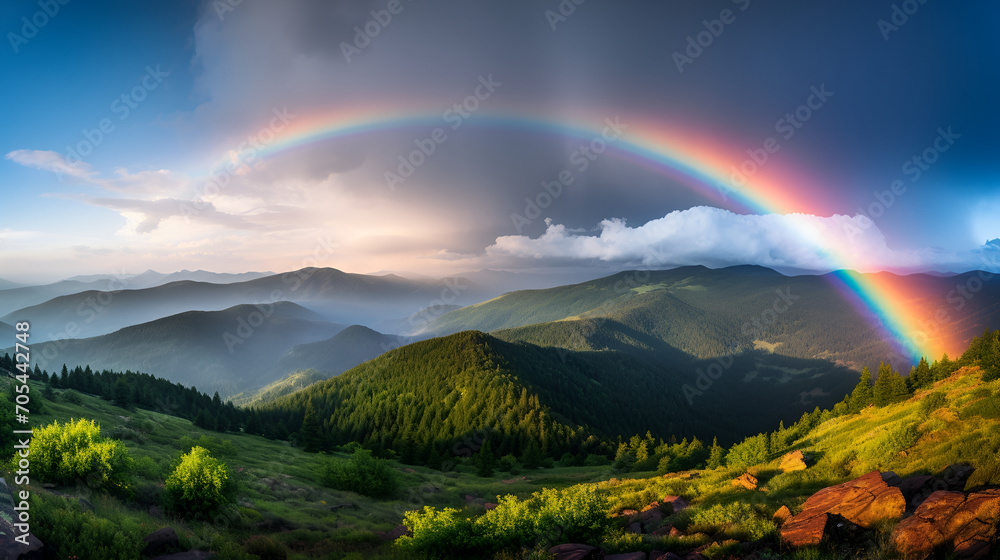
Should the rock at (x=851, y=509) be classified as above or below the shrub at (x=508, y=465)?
above

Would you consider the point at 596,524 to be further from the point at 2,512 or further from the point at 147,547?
the point at 2,512

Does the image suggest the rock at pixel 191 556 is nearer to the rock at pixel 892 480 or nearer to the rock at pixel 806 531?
the rock at pixel 806 531

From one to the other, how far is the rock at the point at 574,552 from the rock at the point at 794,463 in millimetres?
25482

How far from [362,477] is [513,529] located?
42.1 meters

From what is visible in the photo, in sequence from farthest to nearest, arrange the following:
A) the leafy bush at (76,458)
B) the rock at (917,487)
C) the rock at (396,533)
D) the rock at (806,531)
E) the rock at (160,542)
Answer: the rock at (396,533), the leafy bush at (76,458), the rock at (160,542), the rock at (917,487), the rock at (806,531)

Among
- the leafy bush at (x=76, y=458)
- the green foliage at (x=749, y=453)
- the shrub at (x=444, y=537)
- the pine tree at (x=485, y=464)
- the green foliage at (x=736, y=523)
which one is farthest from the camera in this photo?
the pine tree at (x=485, y=464)

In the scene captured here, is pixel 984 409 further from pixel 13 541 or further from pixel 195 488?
pixel 195 488

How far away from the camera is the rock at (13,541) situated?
1294 centimetres

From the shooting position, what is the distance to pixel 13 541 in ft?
43.9

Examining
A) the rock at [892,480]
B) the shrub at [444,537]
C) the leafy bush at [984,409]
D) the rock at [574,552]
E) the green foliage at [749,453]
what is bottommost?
the green foliage at [749,453]

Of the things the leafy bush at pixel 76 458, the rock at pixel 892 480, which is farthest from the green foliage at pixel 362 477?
the rock at pixel 892 480

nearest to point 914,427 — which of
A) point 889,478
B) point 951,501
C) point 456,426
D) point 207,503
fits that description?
point 889,478

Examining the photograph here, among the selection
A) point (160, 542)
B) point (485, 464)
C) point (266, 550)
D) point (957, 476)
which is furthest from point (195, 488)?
point (485, 464)

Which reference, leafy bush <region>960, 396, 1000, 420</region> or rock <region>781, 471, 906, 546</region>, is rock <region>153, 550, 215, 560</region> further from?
leafy bush <region>960, 396, 1000, 420</region>
